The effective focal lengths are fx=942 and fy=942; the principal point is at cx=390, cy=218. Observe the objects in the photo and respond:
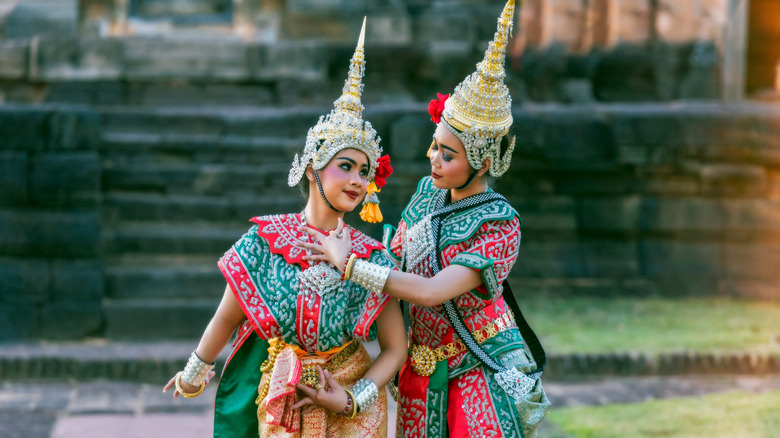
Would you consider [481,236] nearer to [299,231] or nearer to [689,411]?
[299,231]

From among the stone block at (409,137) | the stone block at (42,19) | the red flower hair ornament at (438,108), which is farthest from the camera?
the stone block at (42,19)

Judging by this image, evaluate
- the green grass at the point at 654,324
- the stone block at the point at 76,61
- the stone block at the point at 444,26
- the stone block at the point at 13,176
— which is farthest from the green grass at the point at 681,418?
the stone block at the point at 76,61

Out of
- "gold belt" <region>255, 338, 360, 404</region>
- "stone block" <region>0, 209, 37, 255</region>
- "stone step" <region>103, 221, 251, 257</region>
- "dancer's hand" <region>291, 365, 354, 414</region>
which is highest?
"gold belt" <region>255, 338, 360, 404</region>

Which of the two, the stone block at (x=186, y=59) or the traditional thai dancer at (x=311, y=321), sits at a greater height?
the stone block at (x=186, y=59)

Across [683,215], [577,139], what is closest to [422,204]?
[577,139]

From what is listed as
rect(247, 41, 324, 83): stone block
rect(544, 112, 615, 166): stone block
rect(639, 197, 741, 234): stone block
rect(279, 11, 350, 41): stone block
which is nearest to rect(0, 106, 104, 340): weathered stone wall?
rect(247, 41, 324, 83): stone block

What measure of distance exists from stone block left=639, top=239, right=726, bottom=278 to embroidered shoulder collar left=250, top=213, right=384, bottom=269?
6.21 m

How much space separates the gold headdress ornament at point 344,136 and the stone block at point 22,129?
4743mm

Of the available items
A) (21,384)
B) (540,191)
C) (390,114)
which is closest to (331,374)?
(21,384)

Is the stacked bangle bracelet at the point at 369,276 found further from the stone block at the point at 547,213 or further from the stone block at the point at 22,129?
the stone block at the point at 547,213

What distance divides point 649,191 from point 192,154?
4210mm

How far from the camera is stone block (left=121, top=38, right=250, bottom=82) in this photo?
8.76 meters

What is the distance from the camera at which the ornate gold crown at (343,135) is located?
312 cm

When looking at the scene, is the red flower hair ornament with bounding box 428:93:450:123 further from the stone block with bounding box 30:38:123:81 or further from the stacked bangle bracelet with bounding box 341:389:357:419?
the stone block with bounding box 30:38:123:81
